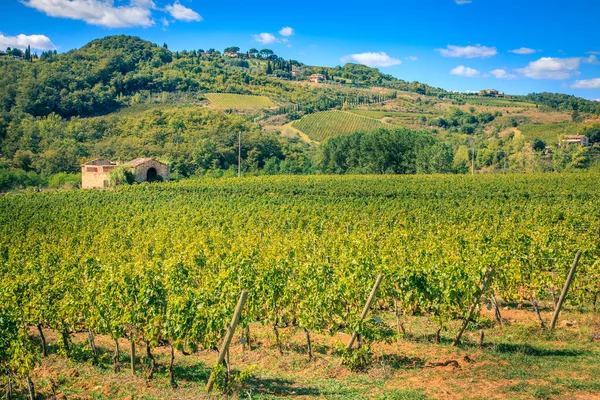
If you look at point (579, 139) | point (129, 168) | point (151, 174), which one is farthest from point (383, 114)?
point (129, 168)

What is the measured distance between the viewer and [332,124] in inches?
4990

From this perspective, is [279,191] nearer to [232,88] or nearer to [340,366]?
[340,366]

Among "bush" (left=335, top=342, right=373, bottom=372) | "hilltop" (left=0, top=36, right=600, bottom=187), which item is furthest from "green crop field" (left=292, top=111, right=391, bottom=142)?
"bush" (left=335, top=342, right=373, bottom=372)

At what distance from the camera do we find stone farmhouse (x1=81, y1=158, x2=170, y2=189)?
54406 mm

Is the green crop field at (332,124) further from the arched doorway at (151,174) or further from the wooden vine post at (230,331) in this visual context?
the wooden vine post at (230,331)

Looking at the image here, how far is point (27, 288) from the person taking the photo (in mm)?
10828

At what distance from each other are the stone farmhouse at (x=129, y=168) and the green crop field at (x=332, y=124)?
2440 inches

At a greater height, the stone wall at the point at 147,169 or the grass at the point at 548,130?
the grass at the point at 548,130

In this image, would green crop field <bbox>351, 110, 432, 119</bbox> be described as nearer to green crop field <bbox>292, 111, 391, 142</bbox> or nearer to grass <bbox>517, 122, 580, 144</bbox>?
green crop field <bbox>292, 111, 391, 142</bbox>

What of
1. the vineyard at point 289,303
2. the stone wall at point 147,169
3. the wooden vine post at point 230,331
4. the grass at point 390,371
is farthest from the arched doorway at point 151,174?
the wooden vine post at point 230,331

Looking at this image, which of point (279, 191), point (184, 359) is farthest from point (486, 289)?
point (279, 191)

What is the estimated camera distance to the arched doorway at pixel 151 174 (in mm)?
56688

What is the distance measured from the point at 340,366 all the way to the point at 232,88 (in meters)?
145

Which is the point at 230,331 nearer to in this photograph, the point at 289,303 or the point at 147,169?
the point at 289,303
